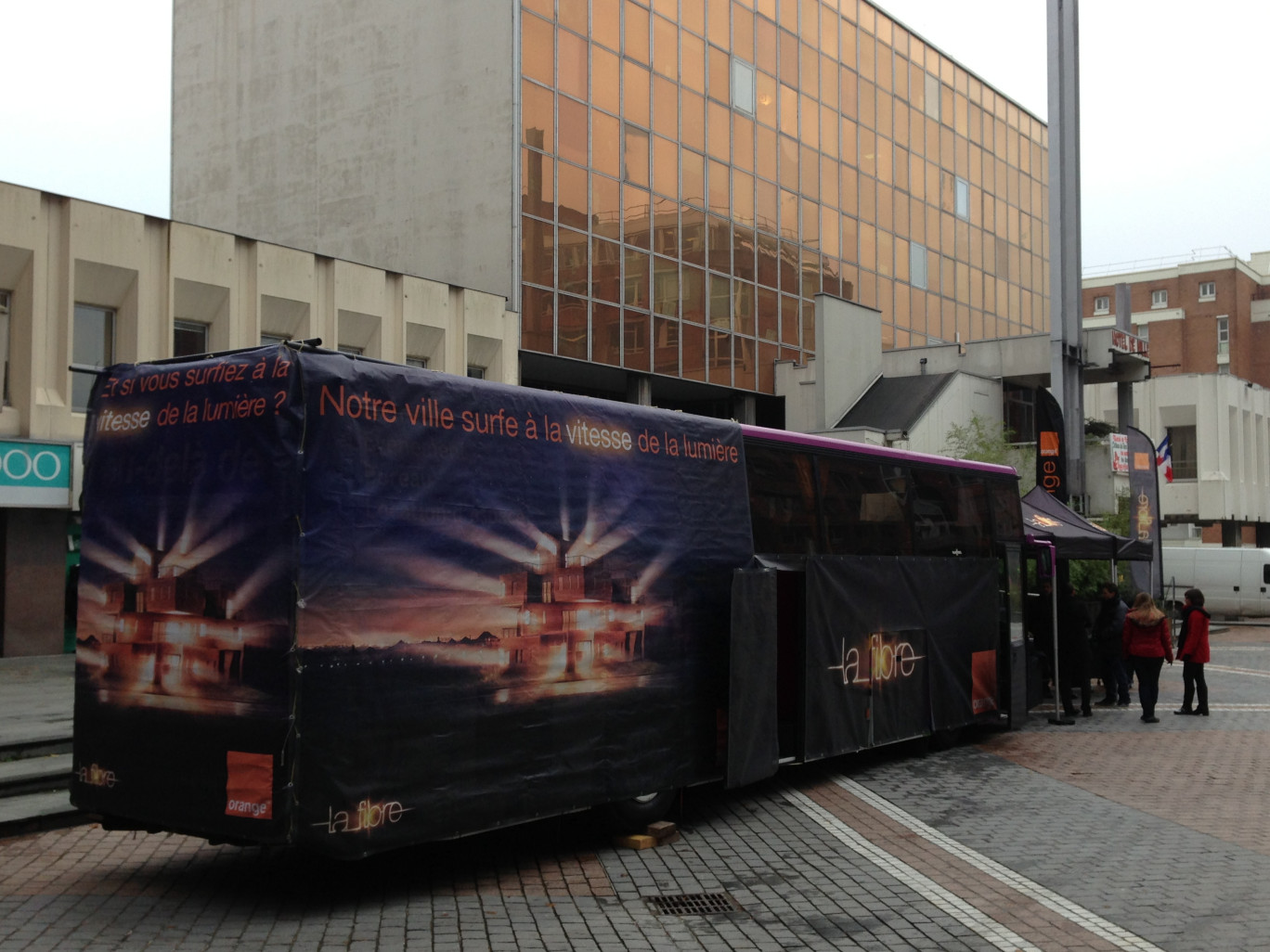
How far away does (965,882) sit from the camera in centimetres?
803

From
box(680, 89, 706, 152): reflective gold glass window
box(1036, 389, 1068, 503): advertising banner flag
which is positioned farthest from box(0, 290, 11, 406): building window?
box(680, 89, 706, 152): reflective gold glass window

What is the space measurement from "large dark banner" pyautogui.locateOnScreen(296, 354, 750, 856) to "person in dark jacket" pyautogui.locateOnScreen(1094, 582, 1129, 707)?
1019 cm

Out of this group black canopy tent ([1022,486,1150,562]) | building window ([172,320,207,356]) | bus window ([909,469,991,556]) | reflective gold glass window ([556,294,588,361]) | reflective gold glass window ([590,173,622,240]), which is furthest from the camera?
reflective gold glass window ([590,173,622,240])

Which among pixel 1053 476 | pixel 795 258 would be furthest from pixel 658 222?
pixel 1053 476

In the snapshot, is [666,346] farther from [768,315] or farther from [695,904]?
[695,904]

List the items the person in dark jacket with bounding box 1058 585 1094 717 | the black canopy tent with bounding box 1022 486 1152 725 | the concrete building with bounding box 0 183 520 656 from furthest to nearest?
the concrete building with bounding box 0 183 520 656 → the black canopy tent with bounding box 1022 486 1152 725 → the person in dark jacket with bounding box 1058 585 1094 717

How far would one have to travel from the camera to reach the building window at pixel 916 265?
45.4 metres

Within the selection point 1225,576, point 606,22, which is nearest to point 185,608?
point 606,22

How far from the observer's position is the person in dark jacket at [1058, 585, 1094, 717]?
17.0m

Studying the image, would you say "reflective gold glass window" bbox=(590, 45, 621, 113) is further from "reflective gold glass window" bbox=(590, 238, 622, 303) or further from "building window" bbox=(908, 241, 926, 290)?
"building window" bbox=(908, 241, 926, 290)

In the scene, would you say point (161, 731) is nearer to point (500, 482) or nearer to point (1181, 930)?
point (500, 482)

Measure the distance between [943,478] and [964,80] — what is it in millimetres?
41020

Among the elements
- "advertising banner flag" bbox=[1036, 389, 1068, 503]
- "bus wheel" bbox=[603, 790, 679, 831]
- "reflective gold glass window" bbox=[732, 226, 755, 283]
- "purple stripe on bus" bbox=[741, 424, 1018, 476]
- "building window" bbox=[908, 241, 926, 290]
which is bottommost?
"bus wheel" bbox=[603, 790, 679, 831]

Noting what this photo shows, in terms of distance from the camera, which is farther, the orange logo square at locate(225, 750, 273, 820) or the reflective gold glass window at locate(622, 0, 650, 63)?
the reflective gold glass window at locate(622, 0, 650, 63)
